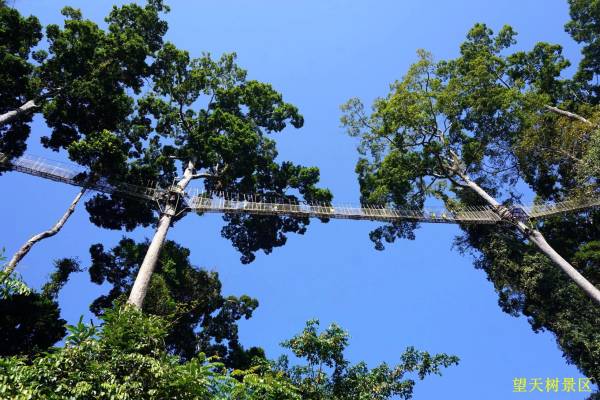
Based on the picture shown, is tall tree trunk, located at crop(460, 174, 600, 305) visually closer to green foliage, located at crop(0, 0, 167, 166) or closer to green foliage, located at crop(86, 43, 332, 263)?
green foliage, located at crop(86, 43, 332, 263)

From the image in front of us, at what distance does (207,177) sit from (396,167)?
6.97 metres

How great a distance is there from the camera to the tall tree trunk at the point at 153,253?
37.3 ft

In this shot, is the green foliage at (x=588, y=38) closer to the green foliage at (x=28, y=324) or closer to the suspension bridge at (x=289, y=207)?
the suspension bridge at (x=289, y=207)

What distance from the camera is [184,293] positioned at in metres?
15.1

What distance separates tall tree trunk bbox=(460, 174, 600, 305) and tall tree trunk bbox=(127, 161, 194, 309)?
1031cm

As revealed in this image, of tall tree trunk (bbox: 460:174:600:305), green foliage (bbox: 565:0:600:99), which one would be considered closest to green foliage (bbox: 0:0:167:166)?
tall tree trunk (bbox: 460:174:600:305)

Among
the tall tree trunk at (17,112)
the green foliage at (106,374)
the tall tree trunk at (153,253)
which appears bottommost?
the green foliage at (106,374)

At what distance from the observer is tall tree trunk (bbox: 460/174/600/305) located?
12773mm

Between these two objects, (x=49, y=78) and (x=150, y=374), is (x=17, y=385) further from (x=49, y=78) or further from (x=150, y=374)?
(x=49, y=78)

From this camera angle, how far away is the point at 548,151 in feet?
54.1

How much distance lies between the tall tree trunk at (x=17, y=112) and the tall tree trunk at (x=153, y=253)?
5056 millimetres

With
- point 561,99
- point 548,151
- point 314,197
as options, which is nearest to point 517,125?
point 548,151

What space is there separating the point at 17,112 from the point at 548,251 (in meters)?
16.4

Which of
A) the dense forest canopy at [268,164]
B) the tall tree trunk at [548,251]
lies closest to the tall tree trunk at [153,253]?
the dense forest canopy at [268,164]
